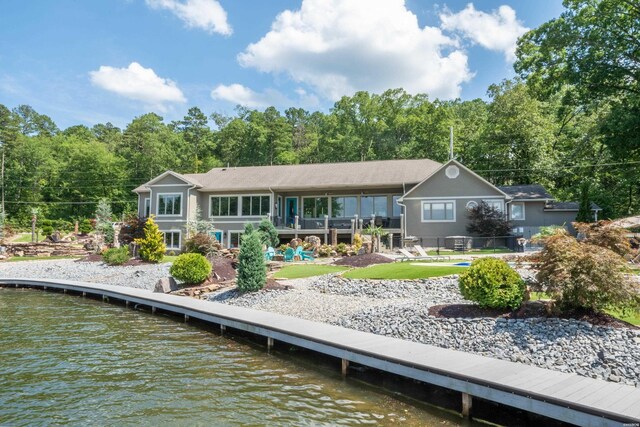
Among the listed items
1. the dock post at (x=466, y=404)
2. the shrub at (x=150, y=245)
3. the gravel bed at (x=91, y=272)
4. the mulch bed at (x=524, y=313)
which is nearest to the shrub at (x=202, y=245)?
the gravel bed at (x=91, y=272)

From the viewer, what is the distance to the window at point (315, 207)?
101ft

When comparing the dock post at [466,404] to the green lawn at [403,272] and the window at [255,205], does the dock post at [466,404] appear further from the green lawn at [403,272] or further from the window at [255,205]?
the window at [255,205]

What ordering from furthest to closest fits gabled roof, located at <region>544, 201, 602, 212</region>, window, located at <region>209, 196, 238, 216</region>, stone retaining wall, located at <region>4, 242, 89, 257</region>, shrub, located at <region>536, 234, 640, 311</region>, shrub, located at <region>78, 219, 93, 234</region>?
1. shrub, located at <region>78, 219, 93, 234</region>
2. window, located at <region>209, 196, 238, 216</region>
3. stone retaining wall, located at <region>4, 242, 89, 257</region>
4. gabled roof, located at <region>544, 201, 602, 212</region>
5. shrub, located at <region>536, 234, 640, 311</region>

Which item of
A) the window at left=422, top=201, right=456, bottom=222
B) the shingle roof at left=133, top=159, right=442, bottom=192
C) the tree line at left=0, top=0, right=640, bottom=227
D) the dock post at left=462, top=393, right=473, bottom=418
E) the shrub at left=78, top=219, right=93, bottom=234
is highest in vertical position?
the tree line at left=0, top=0, right=640, bottom=227

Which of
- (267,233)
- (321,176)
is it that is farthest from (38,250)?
(321,176)

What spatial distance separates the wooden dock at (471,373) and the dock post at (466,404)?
0.5 inches

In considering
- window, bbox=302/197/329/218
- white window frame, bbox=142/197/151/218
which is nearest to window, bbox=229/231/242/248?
window, bbox=302/197/329/218

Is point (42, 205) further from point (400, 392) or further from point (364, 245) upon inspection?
point (400, 392)

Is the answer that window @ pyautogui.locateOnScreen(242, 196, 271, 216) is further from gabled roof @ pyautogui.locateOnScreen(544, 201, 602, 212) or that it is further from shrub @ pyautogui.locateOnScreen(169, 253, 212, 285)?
gabled roof @ pyautogui.locateOnScreen(544, 201, 602, 212)

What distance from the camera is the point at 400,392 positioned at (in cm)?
671

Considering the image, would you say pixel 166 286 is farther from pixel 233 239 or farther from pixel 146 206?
pixel 146 206

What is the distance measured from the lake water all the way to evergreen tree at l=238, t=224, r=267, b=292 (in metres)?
2.89

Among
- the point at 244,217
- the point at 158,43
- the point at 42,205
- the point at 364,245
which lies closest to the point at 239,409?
the point at 364,245

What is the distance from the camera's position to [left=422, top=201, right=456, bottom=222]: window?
25.7m
